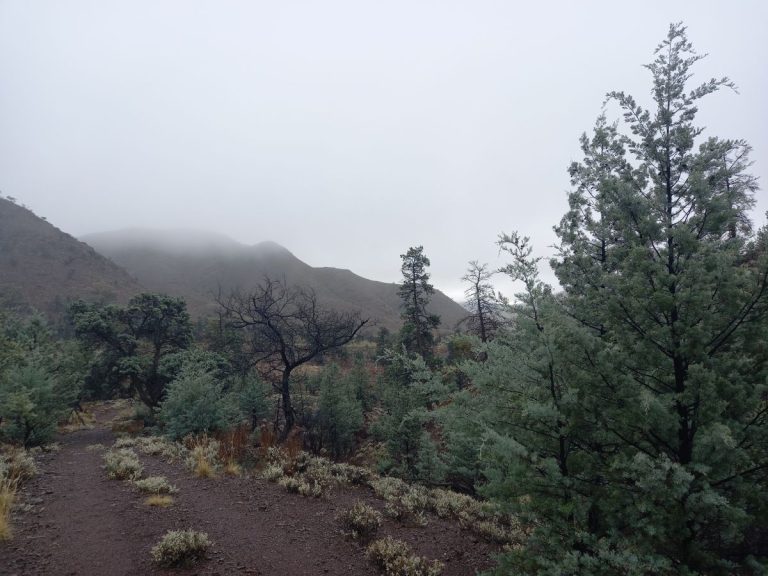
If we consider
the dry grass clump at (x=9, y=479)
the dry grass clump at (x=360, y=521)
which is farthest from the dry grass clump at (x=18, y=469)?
the dry grass clump at (x=360, y=521)

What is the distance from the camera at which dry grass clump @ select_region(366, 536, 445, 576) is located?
5789 millimetres

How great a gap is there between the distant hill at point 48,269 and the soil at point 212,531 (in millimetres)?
84381

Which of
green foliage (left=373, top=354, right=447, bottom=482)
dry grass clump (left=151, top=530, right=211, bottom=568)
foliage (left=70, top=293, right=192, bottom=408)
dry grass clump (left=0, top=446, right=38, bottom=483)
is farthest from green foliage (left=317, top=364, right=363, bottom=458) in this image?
dry grass clump (left=151, top=530, right=211, bottom=568)

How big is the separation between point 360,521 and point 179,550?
298 centimetres

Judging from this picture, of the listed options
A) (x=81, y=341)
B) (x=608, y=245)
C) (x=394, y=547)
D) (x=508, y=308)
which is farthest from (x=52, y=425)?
(x=608, y=245)

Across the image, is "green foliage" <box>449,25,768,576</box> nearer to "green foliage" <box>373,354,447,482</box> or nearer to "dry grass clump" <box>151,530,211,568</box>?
"dry grass clump" <box>151,530,211,568</box>

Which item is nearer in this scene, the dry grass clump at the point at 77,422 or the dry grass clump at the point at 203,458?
the dry grass clump at the point at 203,458

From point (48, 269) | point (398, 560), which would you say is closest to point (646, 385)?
point (398, 560)

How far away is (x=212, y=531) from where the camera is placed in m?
6.68

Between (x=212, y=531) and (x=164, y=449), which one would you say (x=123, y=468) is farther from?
(x=212, y=531)

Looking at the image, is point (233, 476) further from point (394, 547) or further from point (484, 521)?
point (484, 521)

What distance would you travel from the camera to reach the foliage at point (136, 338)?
944 inches

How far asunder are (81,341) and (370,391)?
20087mm

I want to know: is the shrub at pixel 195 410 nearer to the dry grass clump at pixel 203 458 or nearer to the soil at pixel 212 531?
the dry grass clump at pixel 203 458
